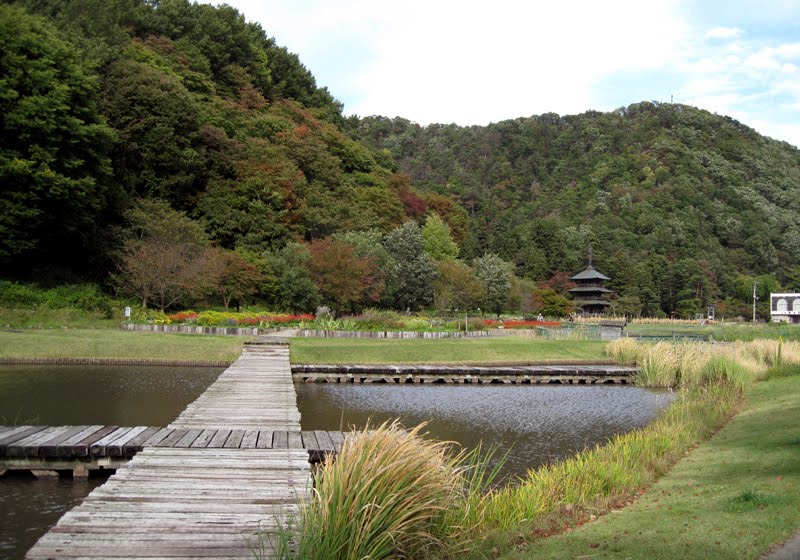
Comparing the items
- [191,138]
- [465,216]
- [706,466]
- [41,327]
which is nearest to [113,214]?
[191,138]

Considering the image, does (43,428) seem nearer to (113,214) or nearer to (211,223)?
(113,214)

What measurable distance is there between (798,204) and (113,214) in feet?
290

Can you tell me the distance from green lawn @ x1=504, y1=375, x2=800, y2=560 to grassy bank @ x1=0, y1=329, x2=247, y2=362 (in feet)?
55.7

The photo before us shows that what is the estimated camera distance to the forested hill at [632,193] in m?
73.1

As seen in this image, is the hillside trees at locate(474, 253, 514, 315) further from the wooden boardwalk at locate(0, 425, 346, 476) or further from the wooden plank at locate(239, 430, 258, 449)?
the wooden boardwalk at locate(0, 425, 346, 476)

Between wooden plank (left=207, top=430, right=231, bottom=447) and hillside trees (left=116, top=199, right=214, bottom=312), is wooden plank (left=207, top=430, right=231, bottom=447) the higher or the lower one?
the lower one

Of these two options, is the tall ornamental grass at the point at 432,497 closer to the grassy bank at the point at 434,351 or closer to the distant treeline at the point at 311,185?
the grassy bank at the point at 434,351

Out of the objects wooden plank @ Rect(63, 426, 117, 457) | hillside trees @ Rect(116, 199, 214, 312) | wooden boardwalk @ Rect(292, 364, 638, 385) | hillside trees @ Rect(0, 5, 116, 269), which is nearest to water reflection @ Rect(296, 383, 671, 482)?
wooden boardwalk @ Rect(292, 364, 638, 385)

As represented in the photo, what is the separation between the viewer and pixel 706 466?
28.5 ft

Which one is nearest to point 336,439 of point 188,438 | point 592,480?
point 188,438

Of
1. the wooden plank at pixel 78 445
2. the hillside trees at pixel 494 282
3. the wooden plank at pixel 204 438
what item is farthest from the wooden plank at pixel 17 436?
the hillside trees at pixel 494 282

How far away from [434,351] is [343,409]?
40.4 feet

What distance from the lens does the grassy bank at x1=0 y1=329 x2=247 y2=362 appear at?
21.8 m

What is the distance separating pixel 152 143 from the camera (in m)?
42.9
